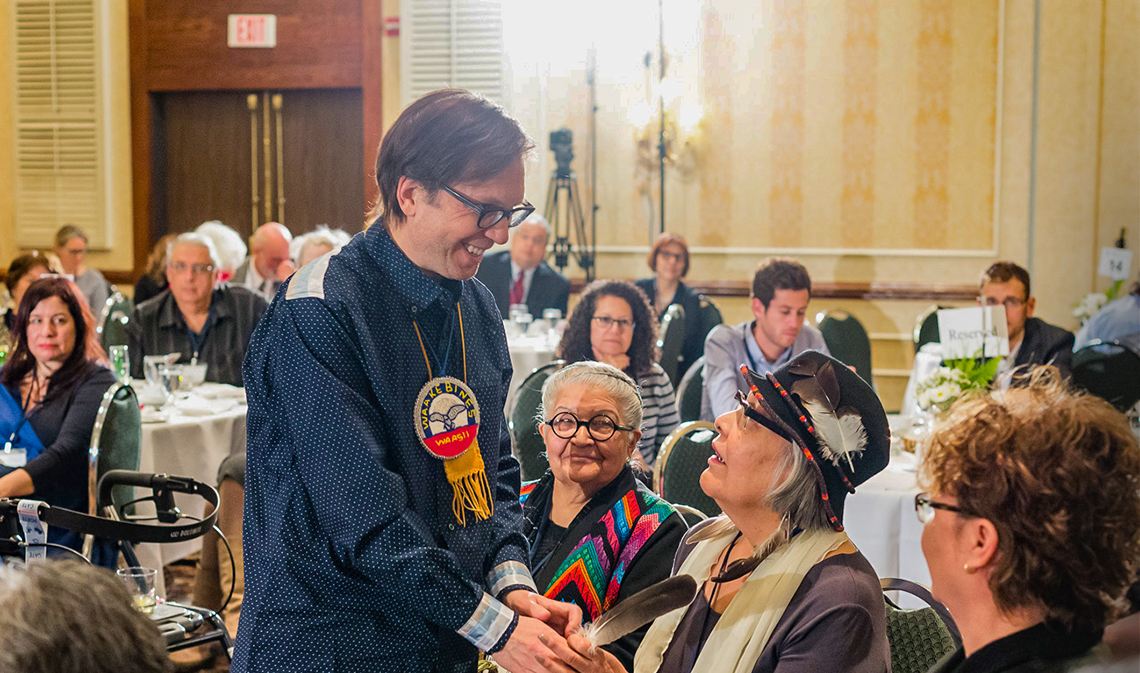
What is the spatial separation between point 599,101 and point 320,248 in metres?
3.11

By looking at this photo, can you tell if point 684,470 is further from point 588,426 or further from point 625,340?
point 625,340

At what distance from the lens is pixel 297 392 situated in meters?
1.29

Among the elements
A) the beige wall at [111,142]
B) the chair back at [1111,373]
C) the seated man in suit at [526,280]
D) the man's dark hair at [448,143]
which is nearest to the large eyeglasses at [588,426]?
the man's dark hair at [448,143]

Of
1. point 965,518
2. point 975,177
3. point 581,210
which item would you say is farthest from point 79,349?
point 975,177

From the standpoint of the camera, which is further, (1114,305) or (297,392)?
(1114,305)

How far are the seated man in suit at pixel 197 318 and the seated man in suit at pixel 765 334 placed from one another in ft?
7.41

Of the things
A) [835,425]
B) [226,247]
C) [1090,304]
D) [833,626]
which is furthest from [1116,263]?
[833,626]

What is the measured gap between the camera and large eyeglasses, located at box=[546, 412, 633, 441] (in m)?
2.09

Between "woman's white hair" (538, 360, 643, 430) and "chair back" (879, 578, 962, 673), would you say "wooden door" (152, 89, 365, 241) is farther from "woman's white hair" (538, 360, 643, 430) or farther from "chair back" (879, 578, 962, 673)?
"chair back" (879, 578, 962, 673)

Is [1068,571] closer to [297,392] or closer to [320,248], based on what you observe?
[297,392]

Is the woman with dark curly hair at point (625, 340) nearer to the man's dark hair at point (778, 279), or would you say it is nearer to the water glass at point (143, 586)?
the man's dark hair at point (778, 279)

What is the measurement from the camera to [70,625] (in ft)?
2.52

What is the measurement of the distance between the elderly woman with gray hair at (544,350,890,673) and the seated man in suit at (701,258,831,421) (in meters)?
2.06

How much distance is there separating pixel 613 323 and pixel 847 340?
228 cm
